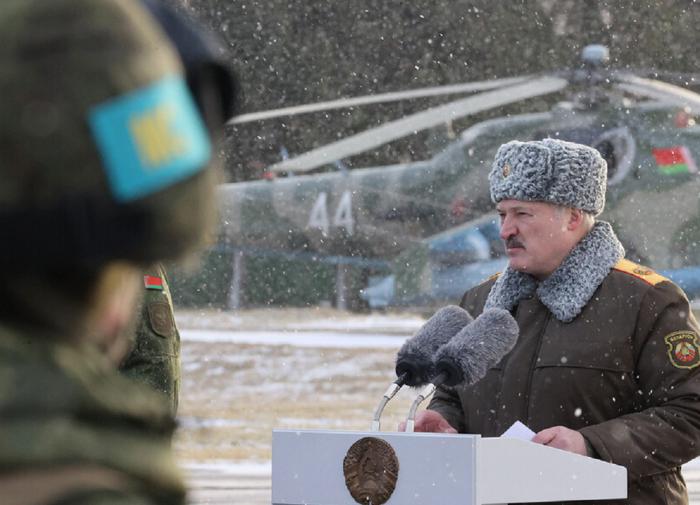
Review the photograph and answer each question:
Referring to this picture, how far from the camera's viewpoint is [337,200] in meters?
15.5

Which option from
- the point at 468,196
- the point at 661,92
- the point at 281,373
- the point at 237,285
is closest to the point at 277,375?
the point at 281,373

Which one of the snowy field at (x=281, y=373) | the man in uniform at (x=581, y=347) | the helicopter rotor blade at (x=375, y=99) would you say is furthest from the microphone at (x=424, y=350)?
the helicopter rotor blade at (x=375, y=99)

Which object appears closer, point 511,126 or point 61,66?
point 61,66

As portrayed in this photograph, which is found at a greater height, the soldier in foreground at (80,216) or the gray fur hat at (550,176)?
the soldier in foreground at (80,216)

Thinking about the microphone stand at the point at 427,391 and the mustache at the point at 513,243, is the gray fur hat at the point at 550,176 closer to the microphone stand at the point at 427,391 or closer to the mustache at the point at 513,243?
the mustache at the point at 513,243

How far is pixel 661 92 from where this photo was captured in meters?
14.1

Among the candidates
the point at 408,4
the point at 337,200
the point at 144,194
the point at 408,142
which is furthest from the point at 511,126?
the point at 144,194

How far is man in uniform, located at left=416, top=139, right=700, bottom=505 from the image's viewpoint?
2.40 metres

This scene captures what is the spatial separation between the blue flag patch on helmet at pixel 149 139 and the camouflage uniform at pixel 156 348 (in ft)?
5.53

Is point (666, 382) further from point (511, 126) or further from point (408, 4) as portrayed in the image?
point (408, 4)

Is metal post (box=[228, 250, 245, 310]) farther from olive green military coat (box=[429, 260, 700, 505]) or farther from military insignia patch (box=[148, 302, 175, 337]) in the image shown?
military insignia patch (box=[148, 302, 175, 337])

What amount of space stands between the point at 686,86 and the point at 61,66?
18.1 m

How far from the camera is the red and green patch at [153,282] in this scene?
234 cm

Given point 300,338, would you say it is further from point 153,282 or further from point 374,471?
point 374,471
